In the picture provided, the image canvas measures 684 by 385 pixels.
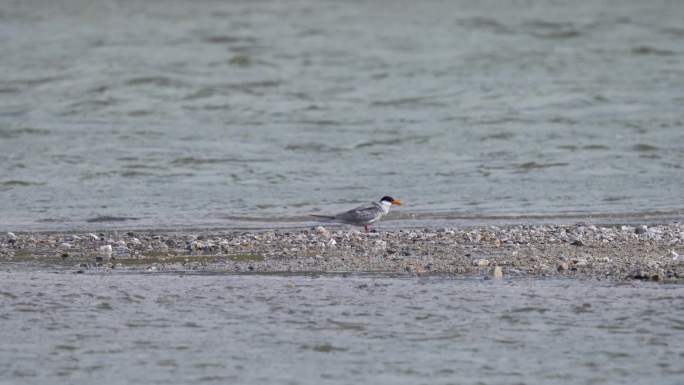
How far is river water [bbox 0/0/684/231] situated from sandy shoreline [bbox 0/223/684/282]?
177 centimetres

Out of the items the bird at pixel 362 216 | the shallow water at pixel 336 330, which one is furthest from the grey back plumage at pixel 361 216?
the shallow water at pixel 336 330

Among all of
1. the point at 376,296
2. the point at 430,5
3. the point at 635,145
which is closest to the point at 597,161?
the point at 635,145

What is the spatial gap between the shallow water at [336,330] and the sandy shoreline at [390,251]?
53 cm

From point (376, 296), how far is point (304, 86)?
20.7 meters

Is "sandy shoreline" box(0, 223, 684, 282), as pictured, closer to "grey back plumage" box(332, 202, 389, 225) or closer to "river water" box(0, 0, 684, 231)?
"grey back plumage" box(332, 202, 389, 225)

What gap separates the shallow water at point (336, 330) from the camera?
7.55 m

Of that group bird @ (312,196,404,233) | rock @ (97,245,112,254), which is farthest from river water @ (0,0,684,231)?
rock @ (97,245,112,254)

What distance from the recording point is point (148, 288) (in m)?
9.88

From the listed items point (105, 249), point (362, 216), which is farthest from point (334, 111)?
point (105, 249)

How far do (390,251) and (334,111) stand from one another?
15.3m

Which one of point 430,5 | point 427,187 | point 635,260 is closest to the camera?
point 635,260

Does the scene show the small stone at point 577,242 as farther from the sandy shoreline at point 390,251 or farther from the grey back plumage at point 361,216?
the grey back plumage at point 361,216

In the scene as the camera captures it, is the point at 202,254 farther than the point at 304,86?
No

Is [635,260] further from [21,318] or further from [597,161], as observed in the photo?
[597,161]
